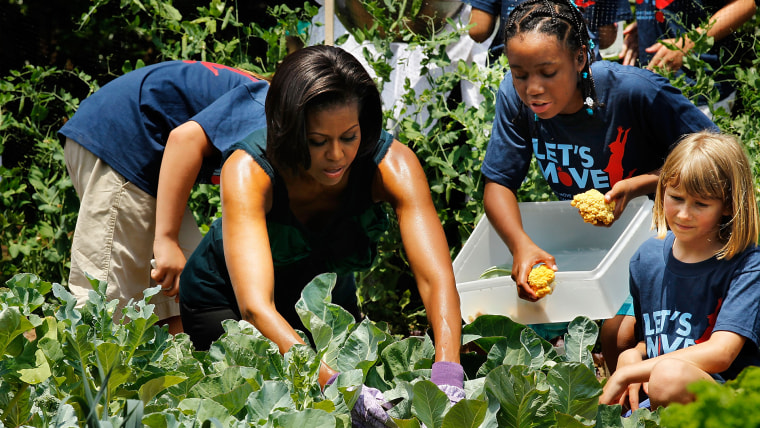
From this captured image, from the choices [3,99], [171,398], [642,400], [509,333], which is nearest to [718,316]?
[642,400]

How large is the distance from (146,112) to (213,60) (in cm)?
108

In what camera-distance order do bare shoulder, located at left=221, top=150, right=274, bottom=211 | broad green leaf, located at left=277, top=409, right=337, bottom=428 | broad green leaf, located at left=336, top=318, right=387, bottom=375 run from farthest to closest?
1. bare shoulder, located at left=221, top=150, right=274, bottom=211
2. broad green leaf, located at left=336, top=318, right=387, bottom=375
3. broad green leaf, located at left=277, top=409, right=337, bottom=428

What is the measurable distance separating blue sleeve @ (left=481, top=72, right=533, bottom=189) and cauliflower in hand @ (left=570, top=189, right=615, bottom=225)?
349 millimetres

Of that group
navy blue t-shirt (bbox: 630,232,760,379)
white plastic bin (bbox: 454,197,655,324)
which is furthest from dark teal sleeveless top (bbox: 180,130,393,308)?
navy blue t-shirt (bbox: 630,232,760,379)

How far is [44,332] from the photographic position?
3.74 feet

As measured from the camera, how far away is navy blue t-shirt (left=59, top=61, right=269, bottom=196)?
2420 mm

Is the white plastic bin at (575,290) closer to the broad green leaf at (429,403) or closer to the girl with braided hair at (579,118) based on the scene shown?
the girl with braided hair at (579,118)

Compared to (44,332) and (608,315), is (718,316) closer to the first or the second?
(608,315)

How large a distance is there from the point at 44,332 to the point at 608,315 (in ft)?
4.66

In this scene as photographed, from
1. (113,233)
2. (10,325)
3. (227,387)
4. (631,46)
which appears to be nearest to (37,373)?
(10,325)

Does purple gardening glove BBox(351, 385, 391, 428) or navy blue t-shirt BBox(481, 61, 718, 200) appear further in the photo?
navy blue t-shirt BBox(481, 61, 718, 200)

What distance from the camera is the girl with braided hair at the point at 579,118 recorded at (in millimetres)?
2035

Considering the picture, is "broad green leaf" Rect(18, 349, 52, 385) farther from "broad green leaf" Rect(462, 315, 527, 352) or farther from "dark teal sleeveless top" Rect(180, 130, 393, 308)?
"dark teal sleeveless top" Rect(180, 130, 393, 308)

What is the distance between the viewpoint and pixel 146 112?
2479 mm
